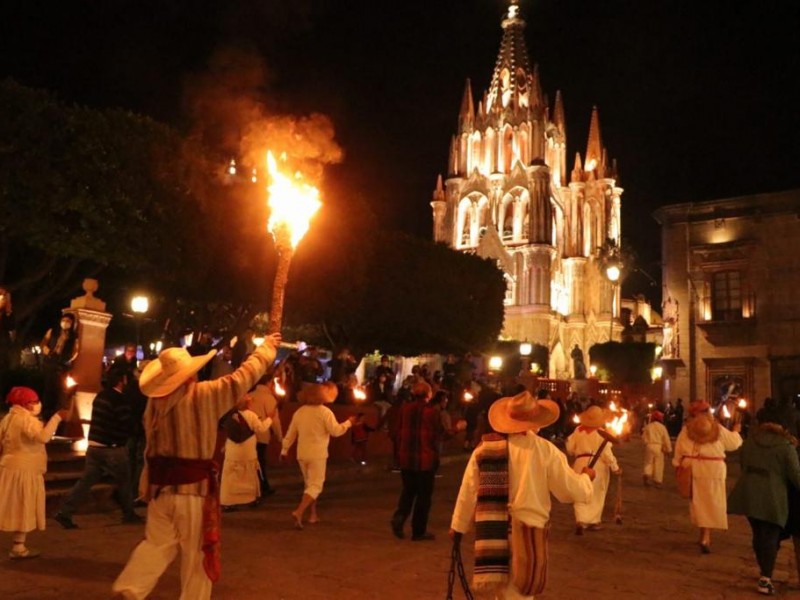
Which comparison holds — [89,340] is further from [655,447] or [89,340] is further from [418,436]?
[655,447]

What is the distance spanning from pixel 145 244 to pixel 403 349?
20.2m

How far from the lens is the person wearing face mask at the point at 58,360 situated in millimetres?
16250

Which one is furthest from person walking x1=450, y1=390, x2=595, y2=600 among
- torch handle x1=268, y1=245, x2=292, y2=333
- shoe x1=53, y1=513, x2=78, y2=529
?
shoe x1=53, y1=513, x2=78, y2=529

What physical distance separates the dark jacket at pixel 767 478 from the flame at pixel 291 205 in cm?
481

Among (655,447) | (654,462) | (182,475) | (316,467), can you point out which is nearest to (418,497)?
(316,467)

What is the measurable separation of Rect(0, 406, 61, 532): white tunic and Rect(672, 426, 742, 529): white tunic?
7.07m

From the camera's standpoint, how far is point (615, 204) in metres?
79.0

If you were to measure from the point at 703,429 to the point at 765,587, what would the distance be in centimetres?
241

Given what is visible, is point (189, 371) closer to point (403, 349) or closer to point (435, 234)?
point (403, 349)

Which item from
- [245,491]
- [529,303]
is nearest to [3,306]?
[245,491]

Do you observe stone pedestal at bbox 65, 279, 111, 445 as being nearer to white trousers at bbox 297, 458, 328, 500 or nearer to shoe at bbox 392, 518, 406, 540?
white trousers at bbox 297, 458, 328, 500

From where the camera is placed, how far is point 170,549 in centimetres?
500

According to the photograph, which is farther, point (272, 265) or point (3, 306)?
point (272, 265)

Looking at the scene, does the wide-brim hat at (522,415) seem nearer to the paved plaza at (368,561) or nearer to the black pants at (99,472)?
the paved plaza at (368,561)
